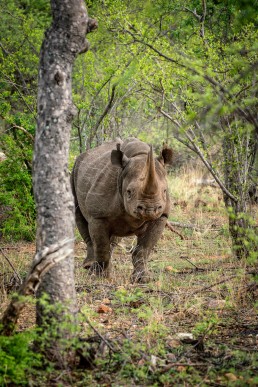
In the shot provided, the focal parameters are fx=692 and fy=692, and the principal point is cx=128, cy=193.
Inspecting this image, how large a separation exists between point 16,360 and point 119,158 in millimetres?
4118

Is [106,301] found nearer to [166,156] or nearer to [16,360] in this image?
[166,156]

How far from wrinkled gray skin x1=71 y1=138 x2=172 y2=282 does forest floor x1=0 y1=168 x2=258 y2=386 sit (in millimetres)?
339

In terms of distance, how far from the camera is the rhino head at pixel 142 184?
7.71 meters

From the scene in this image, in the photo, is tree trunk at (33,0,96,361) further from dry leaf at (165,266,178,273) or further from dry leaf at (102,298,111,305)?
dry leaf at (165,266,178,273)

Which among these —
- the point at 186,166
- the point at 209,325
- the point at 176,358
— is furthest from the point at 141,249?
the point at 186,166

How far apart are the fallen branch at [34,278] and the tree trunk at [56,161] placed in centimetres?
12

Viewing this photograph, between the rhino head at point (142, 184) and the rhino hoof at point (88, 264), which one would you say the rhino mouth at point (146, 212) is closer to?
the rhino head at point (142, 184)

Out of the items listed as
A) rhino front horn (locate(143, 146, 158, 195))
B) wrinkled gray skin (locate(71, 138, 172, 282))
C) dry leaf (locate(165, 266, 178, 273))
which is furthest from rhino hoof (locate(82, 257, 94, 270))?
rhino front horn (locate(143, 146, 158, 195))

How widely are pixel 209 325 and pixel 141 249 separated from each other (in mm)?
2855

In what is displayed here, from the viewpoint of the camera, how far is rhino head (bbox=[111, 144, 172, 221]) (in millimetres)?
7711

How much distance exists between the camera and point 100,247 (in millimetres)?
8633

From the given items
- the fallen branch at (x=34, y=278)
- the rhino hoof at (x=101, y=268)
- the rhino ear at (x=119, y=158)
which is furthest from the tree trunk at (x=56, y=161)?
the rhino hoof at (x=101, y=268)

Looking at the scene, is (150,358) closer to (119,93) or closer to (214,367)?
(214,367)


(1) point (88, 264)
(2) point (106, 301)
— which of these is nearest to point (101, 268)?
(1) point (88, 264)
